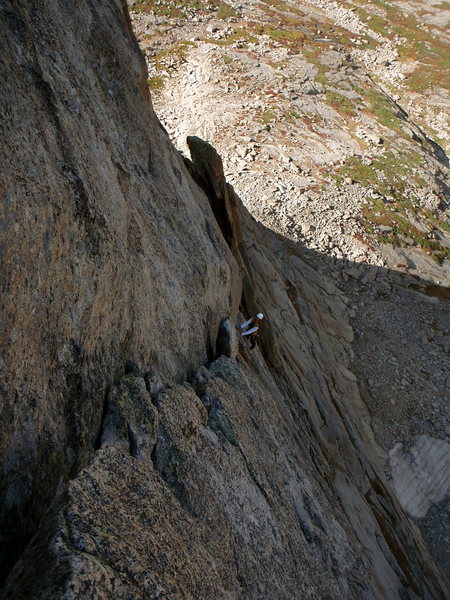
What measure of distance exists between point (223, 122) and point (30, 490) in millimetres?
40162

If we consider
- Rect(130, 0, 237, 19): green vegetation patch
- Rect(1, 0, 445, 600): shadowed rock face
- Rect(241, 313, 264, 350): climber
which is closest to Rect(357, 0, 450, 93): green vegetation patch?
Rect(130, 0, 237, 19): green vegetation patch

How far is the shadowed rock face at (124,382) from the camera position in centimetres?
549

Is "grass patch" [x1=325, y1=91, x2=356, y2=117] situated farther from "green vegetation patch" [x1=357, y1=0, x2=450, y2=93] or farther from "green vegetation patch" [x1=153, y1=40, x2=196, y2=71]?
"green vegetation patch" [x1=357, y1=0, x2=450, y2=93]

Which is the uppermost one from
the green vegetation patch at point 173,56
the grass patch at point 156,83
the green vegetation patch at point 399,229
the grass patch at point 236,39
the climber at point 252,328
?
the grass patch at point 236,39

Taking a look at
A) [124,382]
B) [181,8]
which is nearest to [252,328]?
[124,382]

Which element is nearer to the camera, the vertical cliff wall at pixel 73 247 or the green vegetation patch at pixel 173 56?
the vertical cliff wall at pixel 73 247

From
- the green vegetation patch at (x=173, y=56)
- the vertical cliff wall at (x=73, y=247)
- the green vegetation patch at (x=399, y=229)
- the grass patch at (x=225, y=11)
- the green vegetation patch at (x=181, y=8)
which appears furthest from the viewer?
the grass patch at (x=225, y=11)

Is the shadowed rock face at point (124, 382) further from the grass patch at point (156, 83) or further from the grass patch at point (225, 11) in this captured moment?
the grass patch at point (225, 11)

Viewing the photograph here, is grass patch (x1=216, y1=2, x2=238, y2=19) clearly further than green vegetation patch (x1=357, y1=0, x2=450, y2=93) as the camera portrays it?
No

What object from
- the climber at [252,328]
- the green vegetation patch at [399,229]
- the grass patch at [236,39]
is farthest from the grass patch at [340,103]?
the climber at [252,328]

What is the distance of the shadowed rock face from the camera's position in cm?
549

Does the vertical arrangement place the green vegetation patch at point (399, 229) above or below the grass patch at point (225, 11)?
below

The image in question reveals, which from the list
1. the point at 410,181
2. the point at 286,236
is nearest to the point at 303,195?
the point at 286,236

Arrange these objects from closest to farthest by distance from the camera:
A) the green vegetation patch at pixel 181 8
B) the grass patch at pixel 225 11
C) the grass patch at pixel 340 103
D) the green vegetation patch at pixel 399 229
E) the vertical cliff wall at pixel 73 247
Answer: the vertical cliff wall at pixel 73 247 → the green vegetation patch at pixel 399 229 → the grass patch at pixel 340 103 → the green vegetation patch at pixel 181 8 → the grass patch at pixel 225 11
